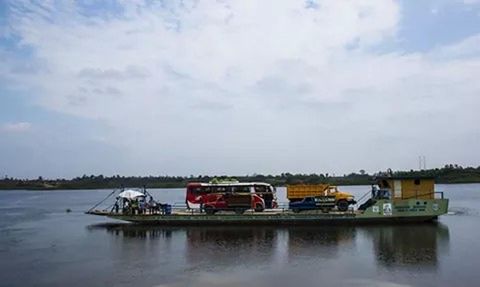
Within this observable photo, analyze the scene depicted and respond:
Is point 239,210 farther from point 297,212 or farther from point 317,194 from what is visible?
point 317,194

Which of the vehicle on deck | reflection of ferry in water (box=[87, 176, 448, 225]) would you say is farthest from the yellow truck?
the vehicle on deck

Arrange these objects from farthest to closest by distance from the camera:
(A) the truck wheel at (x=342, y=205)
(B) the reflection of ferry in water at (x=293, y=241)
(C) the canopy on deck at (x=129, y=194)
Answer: (C) the canopy on deck at (x=129, y=194), (A) the truck wheel at (x=342, y=205), (B) the reflection of ferry in water at (x=293, y=241)

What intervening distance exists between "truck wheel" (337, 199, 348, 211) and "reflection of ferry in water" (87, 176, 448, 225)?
0.39 m

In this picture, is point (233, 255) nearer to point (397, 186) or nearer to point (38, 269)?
point (38, 269)

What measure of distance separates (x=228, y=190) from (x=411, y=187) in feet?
41.6

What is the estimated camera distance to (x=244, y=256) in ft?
84.1

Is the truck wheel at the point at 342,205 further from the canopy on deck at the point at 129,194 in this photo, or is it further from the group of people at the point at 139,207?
the canopy on deck at the point at 129,194

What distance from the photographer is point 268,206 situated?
1599 inches

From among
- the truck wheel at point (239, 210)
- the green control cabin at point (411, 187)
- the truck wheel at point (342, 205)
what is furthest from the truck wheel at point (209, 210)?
the green control cabin at point (411, 187)

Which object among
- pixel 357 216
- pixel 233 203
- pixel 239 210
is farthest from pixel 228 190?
pixel 357 216

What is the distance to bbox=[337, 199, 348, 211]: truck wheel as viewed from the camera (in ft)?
125

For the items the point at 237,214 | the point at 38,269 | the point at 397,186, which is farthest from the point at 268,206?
the point at 38,269

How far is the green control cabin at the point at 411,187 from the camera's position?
36000 millimetres

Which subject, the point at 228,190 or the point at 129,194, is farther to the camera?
the point at 129,194
